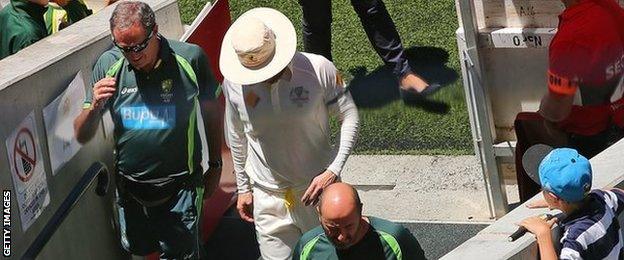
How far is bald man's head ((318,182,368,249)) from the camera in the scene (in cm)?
561

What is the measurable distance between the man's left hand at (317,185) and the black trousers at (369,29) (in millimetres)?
3156

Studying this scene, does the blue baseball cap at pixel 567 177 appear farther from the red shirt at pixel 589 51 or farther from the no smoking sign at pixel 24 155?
the no smoking sign at pixel 24 155

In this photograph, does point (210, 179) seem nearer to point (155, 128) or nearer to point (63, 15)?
point (155, 128)

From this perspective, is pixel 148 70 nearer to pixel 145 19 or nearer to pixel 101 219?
pixel 145 19

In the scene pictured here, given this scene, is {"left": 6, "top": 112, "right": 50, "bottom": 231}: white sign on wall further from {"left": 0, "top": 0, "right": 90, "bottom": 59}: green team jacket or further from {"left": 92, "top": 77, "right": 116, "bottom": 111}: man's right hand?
{"left": 0, "top": 0, "right": 90, "bottom": 59}: green team jacket

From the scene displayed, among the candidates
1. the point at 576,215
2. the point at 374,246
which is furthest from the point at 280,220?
the point at 576,215

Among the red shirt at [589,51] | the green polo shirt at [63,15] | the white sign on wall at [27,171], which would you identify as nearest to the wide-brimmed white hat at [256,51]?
the white sign on wall at [27,171]

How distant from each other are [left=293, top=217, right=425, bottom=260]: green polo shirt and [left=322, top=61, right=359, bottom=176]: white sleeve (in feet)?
3.37

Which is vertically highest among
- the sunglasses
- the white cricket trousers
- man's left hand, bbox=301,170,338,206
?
the sunglasses

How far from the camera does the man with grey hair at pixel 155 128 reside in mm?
7156

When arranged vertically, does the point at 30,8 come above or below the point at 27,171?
above

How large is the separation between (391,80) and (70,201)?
12.1 feet

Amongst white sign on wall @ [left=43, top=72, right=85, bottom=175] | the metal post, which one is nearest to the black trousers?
the metal post

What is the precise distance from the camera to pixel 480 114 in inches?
324
